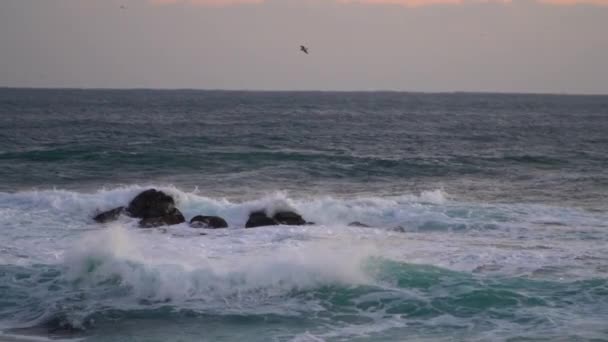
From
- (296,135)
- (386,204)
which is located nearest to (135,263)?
(386,204)

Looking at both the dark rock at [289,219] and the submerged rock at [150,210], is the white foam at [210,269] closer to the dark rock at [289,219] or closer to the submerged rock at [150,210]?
the dark rock at [289,219]

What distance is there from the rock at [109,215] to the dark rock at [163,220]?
136 centimetres

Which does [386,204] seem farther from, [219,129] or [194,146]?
[219,129]

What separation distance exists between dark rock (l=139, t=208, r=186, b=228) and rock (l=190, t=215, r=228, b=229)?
57cm

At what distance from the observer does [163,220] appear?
2025 cm

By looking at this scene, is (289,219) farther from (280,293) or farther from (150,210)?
(280,293)

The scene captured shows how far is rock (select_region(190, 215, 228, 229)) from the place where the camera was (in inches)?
782

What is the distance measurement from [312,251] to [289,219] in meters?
4.72

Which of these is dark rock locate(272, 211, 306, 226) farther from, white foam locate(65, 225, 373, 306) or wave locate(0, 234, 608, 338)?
wave locate(0, 234, 608, 338)

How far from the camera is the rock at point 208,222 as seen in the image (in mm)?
19859

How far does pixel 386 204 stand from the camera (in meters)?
23.1

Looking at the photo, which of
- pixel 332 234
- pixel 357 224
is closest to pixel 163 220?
pixel 332 234

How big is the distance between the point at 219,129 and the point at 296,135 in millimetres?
6846

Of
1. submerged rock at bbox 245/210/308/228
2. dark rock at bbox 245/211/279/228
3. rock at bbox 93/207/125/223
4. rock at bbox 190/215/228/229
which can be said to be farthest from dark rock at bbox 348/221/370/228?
rock at bbox 93/207/125/223
